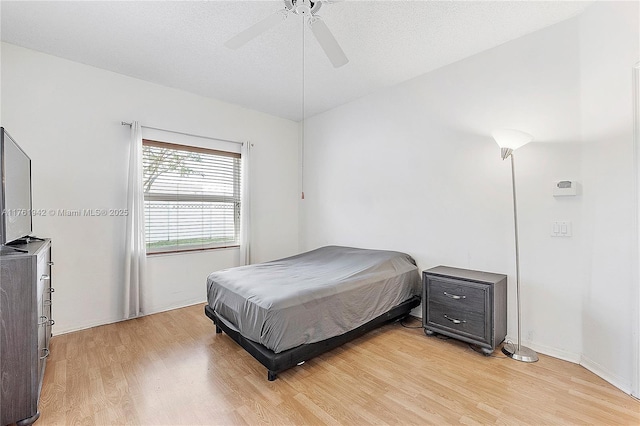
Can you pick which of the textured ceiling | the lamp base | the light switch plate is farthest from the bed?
the textured ceiling

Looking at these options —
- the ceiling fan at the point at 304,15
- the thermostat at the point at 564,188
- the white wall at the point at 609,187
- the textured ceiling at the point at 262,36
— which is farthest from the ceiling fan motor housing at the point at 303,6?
the thermostat at the point at 564,188

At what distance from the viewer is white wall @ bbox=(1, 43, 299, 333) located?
108 inches

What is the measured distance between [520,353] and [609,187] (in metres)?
1.44

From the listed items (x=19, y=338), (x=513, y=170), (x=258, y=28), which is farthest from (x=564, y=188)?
(x=19, y=338)

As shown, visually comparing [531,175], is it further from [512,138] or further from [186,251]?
[186,251]

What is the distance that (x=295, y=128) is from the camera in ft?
16.2

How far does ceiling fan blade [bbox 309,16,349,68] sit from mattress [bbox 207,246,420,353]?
1761 millimetres

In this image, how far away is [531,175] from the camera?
8.21ft

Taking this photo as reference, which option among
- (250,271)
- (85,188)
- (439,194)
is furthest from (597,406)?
(85,188)

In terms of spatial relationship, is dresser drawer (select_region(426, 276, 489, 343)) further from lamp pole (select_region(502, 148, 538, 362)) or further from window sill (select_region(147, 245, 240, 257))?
window sill (select_region(147, 245, 240, 257))

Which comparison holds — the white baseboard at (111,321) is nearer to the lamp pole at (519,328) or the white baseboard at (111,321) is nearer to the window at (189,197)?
the window at (189,197)

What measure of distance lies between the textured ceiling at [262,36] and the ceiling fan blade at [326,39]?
1.27 feet

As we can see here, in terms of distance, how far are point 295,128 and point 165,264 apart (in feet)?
9.50

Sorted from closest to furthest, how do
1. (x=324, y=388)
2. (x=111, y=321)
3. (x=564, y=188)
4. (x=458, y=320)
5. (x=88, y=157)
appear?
1. (x=324, y=388)
2. (x=564, y=188)
3. (x=458, y=320)
4. (x=88, y=157)
5. (x=111, y=321)
